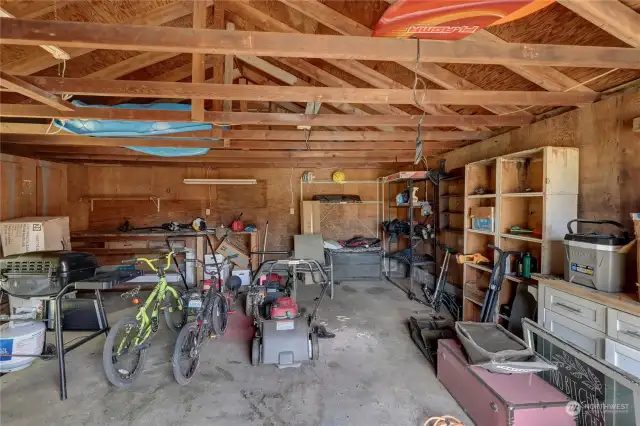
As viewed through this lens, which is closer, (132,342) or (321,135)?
(132,342)

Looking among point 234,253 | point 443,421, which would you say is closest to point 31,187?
point 234,253

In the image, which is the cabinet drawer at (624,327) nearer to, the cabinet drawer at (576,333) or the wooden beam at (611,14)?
the cabinet drawer at (576,333)

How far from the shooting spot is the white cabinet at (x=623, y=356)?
1.66 meters

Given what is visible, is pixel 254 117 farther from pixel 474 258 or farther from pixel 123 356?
pixel 474 258

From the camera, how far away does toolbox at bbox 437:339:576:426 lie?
5.38ft

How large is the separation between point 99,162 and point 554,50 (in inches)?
247

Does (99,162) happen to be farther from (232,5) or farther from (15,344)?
(232,5)

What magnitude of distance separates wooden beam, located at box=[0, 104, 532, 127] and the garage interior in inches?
0.8

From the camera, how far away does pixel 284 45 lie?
1.55 m

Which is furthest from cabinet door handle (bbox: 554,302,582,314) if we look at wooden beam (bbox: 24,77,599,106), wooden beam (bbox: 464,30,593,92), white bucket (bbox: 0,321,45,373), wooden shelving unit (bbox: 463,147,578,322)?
white bucket (bbox: 0,321,45,373)

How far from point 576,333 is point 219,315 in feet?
10.2

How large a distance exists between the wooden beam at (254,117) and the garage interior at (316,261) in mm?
20

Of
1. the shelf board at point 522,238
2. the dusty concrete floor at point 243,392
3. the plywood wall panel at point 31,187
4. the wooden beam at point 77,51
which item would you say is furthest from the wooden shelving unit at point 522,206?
the plywood wall panel at point 31,187

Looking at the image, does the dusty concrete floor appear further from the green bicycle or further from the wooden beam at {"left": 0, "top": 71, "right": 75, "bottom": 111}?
the wooden beam at {"left": 0, "top": 71, "right": 75, "bottom": 111}
